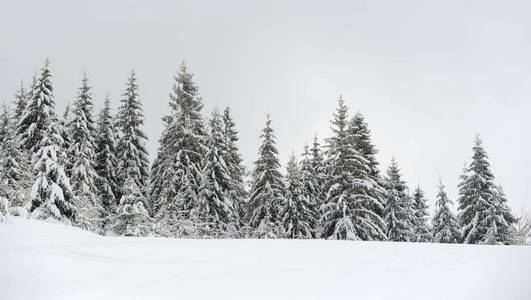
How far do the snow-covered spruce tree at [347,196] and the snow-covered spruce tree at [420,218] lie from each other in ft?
43.6

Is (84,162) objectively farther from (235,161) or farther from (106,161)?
(235,161)

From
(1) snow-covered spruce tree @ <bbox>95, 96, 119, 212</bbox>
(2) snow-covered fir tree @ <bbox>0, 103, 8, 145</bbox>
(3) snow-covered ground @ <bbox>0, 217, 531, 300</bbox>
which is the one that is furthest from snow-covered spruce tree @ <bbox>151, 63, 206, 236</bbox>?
(3) snow-covered ground @ <bbox>0, 217, 531, 300</bbox>

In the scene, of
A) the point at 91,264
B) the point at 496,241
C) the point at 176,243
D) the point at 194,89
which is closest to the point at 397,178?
the point at 496,241

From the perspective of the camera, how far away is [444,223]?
3631 centimetres

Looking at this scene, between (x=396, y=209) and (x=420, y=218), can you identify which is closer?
(x=396, y=209)

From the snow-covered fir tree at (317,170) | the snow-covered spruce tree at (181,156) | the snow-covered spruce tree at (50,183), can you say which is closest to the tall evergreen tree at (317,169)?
the snow-covered fir tree at (317,170)

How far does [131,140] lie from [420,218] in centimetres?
2856

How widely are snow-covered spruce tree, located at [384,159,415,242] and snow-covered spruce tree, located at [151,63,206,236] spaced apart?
50.5 ft

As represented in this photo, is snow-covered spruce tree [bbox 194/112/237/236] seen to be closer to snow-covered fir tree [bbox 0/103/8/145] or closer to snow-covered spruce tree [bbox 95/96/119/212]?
snow-covered spruce tree [bbox 95/96/119/212]

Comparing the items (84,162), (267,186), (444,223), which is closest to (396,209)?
(444,223)

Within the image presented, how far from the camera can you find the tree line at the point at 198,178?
24.5m

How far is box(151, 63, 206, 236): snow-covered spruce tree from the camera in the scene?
86.2 feet

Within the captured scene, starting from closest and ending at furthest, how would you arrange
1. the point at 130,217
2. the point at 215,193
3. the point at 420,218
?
1. the point at 130,217
2. the point at 215,193
3. the point at 420,218

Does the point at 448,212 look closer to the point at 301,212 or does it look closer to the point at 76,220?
the point at 301,212
